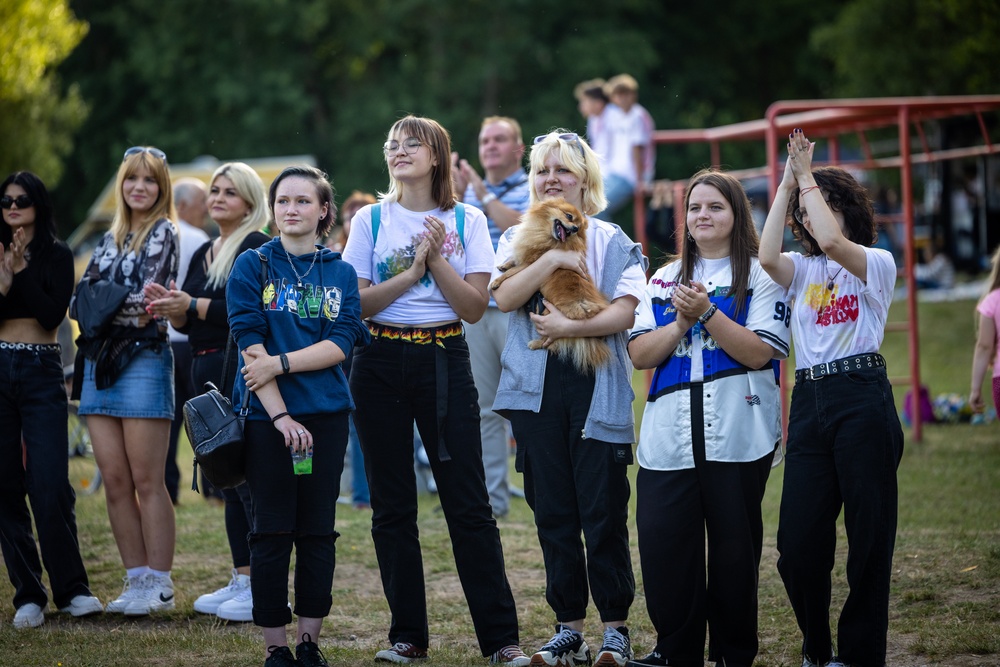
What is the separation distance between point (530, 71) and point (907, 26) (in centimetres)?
895

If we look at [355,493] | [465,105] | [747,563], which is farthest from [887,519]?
[465,105]

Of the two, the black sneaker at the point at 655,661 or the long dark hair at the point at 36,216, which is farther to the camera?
the long dark hair at the point at 36,216

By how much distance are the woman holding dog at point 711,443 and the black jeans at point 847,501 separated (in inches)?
5.4

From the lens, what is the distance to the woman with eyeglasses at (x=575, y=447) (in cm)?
441

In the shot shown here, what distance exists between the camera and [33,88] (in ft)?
59.1

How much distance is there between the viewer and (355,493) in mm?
8352

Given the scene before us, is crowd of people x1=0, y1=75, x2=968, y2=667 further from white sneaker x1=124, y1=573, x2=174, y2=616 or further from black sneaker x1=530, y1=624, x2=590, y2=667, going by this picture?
white sneaker x1=124, y1=573, x2=174, y2=616

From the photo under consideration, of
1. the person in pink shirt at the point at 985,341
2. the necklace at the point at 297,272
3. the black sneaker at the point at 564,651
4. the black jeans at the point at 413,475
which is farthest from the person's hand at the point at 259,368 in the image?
the person in pink shirt at the point at 985,341

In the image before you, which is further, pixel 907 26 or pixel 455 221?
pixel 907 26

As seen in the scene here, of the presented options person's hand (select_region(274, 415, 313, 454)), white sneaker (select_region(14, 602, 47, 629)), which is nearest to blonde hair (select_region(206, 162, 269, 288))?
person's hand (select_region(274, 415, 313, 454))

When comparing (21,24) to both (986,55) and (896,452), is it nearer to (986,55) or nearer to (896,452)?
(986,55)

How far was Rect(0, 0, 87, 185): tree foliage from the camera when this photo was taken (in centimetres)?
1673

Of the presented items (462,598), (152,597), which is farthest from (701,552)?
(152,597)

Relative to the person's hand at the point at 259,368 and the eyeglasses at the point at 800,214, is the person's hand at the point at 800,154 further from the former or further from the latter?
the person's hand at the point at 259,368
